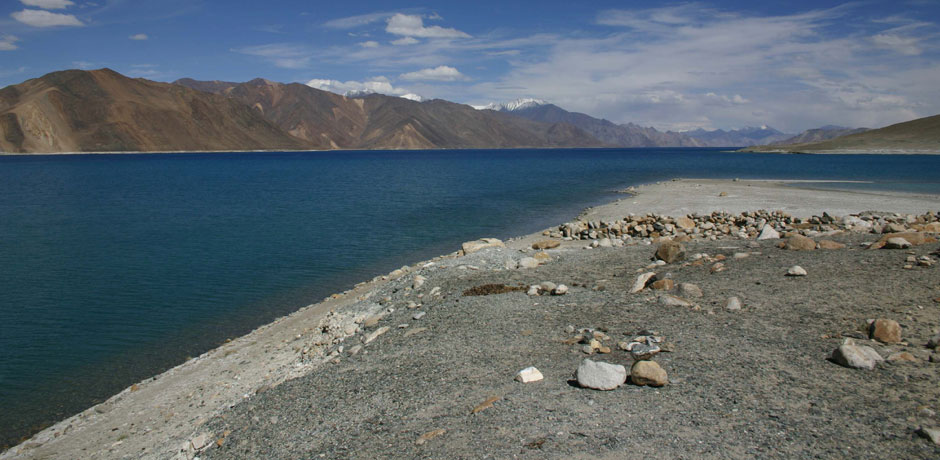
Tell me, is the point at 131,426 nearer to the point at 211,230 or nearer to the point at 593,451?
the point at 593,451

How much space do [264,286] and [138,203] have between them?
32838 mm

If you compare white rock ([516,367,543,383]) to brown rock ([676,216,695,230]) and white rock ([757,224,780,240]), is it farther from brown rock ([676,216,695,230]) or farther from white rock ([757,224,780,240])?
brown rock ([676,216,695,230])

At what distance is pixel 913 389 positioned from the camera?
610cm

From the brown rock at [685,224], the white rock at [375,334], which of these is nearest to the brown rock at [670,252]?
the white rock at [375,334]

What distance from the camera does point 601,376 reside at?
664cm

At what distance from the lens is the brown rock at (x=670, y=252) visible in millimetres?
13195

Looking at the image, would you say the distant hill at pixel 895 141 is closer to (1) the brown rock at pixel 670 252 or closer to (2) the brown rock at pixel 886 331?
(1) the brown rock at pixel 670 252

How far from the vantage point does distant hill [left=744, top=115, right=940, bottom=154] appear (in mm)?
122250

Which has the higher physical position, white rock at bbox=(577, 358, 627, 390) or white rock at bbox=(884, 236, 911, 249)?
white rock at bbox=(884, 236, 911, 249)

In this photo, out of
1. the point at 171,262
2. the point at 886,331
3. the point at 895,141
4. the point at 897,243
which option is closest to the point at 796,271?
the point at 897,243

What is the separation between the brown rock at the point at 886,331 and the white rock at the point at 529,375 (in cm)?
469

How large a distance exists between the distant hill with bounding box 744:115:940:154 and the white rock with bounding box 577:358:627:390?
146m

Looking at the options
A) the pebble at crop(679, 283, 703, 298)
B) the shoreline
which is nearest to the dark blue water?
the shoreline

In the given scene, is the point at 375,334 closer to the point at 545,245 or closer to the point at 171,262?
the point at 545,245
